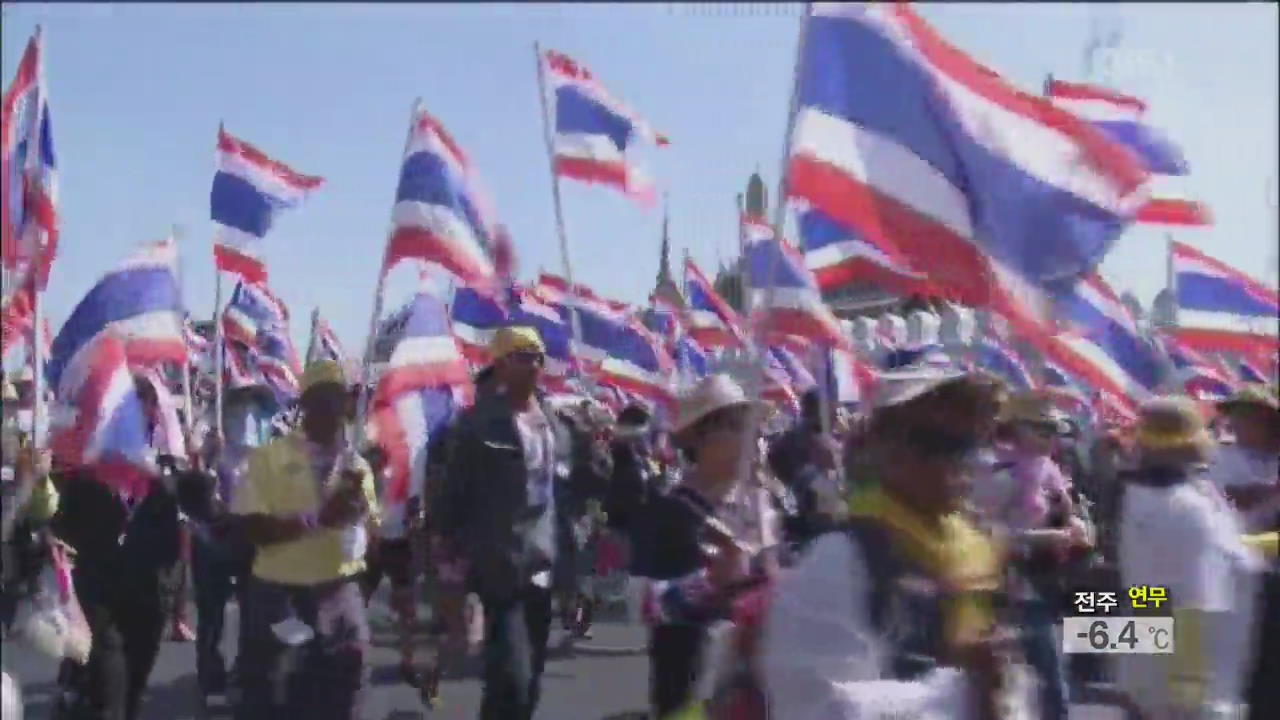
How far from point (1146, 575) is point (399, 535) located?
9.70 feet

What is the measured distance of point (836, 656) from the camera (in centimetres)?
286

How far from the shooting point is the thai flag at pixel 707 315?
16703 mm

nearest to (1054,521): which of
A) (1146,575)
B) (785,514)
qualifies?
(785,514)

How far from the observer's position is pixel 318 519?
495 centimetres

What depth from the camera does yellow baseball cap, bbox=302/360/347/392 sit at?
16.6ft

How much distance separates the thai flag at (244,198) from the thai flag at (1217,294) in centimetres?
776

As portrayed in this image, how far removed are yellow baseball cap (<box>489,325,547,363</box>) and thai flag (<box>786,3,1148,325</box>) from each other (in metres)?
1.40

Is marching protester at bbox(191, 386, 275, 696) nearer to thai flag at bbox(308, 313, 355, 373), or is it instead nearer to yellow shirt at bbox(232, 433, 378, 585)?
yellow shirt at bbox(232, 433, 378, 585)

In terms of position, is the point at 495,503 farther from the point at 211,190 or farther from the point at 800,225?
the point at 211,190

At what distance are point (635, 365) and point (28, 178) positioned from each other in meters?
10.3

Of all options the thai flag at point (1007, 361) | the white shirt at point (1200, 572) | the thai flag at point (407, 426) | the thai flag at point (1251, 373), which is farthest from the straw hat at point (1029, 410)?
the thai flag at point (1251, 373)

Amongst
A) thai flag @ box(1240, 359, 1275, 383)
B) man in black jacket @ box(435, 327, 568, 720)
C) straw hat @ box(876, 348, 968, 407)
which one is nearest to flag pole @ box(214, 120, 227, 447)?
man in black jacket @ box(435, 327, 568, 720)

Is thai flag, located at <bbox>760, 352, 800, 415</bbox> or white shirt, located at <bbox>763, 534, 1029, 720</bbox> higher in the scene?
thai flag, located at <bbox>760, 352, 800, 415</bbox>

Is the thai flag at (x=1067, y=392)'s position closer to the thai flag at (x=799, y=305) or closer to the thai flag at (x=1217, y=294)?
the thai flag at (x=1217, y=294)
